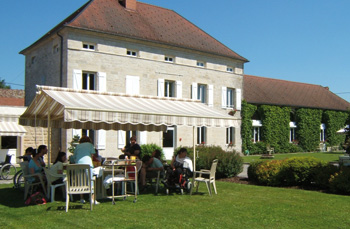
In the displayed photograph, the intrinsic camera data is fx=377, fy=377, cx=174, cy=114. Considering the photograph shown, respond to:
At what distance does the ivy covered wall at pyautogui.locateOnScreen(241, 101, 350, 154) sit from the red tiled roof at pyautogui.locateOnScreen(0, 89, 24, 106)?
79.2 ft

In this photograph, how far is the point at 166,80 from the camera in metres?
23.2

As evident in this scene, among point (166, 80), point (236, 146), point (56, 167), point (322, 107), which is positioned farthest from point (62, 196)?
point (322, 107)

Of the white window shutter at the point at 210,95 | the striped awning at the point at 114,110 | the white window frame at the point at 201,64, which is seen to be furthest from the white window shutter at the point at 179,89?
the striped awning at the point at 114,110

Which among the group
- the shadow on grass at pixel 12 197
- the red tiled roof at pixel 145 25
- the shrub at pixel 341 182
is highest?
the red tiled roof at pixel 145 25

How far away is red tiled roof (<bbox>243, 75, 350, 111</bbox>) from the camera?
31.6 m

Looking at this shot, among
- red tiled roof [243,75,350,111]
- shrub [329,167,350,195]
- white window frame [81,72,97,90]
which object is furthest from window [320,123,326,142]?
shrub [329,167,350,195]

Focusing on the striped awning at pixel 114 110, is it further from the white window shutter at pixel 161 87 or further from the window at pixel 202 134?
the window at pixel 202 134

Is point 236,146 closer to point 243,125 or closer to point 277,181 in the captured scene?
point 243,125

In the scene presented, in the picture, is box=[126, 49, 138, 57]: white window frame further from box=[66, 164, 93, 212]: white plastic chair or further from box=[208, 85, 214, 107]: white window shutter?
box=[66, 164, 93, 212]: white plastic chair

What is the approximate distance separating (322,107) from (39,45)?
26.3 m

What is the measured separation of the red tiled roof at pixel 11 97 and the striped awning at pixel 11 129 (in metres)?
21.7

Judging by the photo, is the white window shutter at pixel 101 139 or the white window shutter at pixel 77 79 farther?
the white window shutter at pixel 101 139

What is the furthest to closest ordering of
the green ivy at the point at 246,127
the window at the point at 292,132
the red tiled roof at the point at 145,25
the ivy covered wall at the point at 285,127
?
the window at the point at 292,132 → the ivy covered wall at the point at 285,127 → the green ivy at the point at 246,127 → the red tiled roof at the point at 145,25

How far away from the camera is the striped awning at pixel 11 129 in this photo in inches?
712
